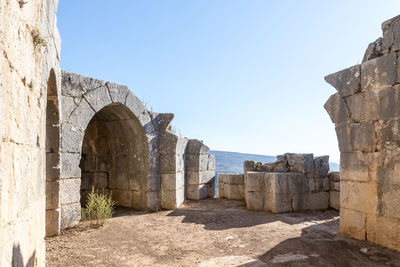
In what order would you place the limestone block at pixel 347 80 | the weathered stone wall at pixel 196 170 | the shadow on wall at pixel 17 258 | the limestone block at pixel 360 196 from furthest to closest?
the weathered stone wall at pixel 196 170 → the limestone block at pixel 347 80 → the limestone block at pixel 360 196 → the shadow on wall at pixel 17 258

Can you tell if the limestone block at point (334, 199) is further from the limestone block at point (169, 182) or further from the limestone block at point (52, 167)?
the limestone block at point (52, 167)

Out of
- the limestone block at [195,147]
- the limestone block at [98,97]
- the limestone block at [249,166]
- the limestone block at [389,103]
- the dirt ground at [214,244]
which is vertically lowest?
the dirt ground at [214,244]

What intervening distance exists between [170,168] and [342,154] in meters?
4.12

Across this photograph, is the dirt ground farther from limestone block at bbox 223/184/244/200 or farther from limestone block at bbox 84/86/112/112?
limestone block at bbox 223/184/244/200

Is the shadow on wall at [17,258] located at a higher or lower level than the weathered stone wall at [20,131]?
lower

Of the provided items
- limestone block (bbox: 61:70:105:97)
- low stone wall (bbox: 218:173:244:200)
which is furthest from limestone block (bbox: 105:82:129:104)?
low stone wall (bbox: 218:173:244:200)

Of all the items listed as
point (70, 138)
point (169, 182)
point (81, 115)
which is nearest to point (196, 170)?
point (169, 182)

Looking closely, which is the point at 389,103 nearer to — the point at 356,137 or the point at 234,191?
the point at 356,137

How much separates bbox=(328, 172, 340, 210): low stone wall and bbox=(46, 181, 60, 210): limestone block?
661 cm

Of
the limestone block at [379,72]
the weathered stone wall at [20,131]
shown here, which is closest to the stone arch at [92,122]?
the weathered stone wall at [20,131]

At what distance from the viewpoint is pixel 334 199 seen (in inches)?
284

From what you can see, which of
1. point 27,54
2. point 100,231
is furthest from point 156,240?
point 27,54

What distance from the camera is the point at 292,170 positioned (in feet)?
23.7

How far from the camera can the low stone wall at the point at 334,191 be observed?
7159mm
